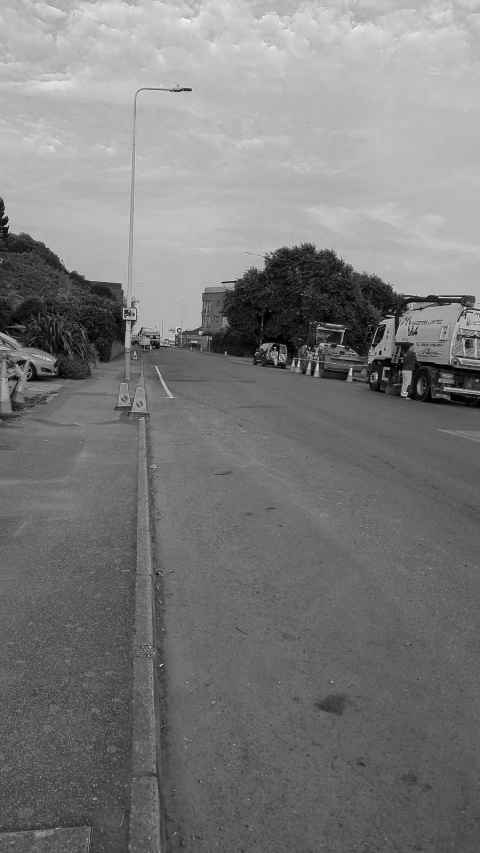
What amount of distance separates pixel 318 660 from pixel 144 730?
4.06 ft

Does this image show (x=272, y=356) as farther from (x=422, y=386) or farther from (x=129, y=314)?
(x=422, y=386)

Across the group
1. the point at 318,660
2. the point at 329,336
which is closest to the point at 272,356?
the point at 329,336

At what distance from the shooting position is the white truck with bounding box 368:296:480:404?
2264 cm

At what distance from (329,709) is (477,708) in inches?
29.3

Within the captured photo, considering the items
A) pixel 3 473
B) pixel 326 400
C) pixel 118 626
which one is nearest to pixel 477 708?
pixel 118 626

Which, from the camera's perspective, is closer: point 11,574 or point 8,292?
point 11,574

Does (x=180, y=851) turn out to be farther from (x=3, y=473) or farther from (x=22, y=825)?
(x=3, y=473)

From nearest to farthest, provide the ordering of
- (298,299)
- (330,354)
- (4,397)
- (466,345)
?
(4,397), (466,345), (330,354), (298,299)

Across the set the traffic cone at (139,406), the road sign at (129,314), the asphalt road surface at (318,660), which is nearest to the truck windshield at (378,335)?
the road sign at (129,314)

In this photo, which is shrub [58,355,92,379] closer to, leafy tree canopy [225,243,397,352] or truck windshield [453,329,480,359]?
truck windshield [453,329,480,359]

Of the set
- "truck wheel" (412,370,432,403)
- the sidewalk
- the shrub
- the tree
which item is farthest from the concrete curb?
the tree

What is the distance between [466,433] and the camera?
15023mm

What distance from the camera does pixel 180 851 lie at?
2621 mm

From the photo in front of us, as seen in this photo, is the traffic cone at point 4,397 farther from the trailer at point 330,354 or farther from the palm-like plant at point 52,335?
the trailer at point 330,354
